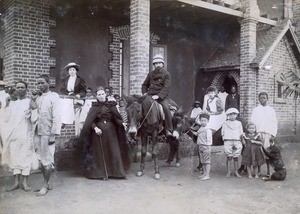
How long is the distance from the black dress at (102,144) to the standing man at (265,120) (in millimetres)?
3394

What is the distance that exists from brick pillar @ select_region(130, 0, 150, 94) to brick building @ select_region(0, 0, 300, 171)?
28 mm

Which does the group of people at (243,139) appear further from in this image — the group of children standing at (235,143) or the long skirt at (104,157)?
the long skirt at (104,157)

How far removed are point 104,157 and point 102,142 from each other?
319mm

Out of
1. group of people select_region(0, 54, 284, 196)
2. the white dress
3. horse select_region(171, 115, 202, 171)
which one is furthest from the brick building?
the white dress

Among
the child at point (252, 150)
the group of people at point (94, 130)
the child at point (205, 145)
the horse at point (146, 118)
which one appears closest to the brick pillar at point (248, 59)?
the group of people at point (94, 130)

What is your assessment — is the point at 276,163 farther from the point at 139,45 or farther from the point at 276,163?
the point at 139,45

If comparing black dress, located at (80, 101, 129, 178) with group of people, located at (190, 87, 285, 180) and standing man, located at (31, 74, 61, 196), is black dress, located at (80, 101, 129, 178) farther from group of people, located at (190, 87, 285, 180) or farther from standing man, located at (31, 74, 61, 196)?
group of people, located at (190, 87, 285, 180)

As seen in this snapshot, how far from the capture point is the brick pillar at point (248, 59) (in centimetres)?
1234

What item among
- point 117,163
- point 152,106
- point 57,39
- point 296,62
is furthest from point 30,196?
point 296,62

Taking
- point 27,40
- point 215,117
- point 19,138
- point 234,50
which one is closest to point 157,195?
point 19,138

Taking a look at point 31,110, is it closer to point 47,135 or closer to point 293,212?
point 47,135

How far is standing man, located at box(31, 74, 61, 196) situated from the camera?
5.96m

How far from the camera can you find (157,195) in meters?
5.97

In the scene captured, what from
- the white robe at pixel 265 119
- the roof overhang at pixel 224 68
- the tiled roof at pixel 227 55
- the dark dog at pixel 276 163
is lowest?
the dark dog at pixel 276 163
